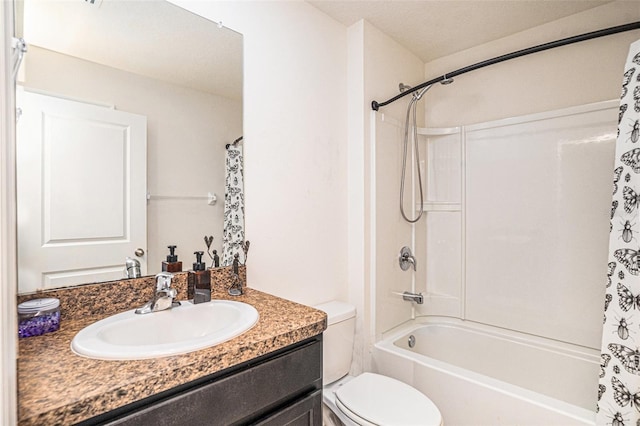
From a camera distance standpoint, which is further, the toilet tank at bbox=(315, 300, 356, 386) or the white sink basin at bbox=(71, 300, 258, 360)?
the toilet tank at bbox=(315, 300, 356, 386)

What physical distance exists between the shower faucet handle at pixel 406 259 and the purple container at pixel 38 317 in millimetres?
1823

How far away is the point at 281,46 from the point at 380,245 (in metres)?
1.24

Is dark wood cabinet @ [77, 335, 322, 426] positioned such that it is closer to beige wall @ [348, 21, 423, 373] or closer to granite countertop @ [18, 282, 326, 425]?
granite countertop @ [18, 282, 326, 425]

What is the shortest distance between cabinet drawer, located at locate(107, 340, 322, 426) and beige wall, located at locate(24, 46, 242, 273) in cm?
61

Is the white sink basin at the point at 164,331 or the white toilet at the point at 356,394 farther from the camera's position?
the white toilet at the point at 356,394

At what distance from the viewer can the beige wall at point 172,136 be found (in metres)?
1.10

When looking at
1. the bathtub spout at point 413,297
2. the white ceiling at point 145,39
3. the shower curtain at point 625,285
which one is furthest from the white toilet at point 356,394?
the white ceiling at point 145,39

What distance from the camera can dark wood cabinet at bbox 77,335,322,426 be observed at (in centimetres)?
71

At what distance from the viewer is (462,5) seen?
182 centimetres

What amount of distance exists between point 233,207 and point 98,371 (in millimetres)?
862

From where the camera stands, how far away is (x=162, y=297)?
1.11m

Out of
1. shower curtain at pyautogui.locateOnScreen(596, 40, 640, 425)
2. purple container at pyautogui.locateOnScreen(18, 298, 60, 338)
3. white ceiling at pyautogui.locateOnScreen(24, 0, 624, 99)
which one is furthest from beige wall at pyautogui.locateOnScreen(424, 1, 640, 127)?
purple container at pyautogui.locateOnScreen(18, 298, 60, 338)

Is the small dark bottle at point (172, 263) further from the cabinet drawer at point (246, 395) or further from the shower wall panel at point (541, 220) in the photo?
the shower wall panel at point (541, 220)

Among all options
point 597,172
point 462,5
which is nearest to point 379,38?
point 462,5
